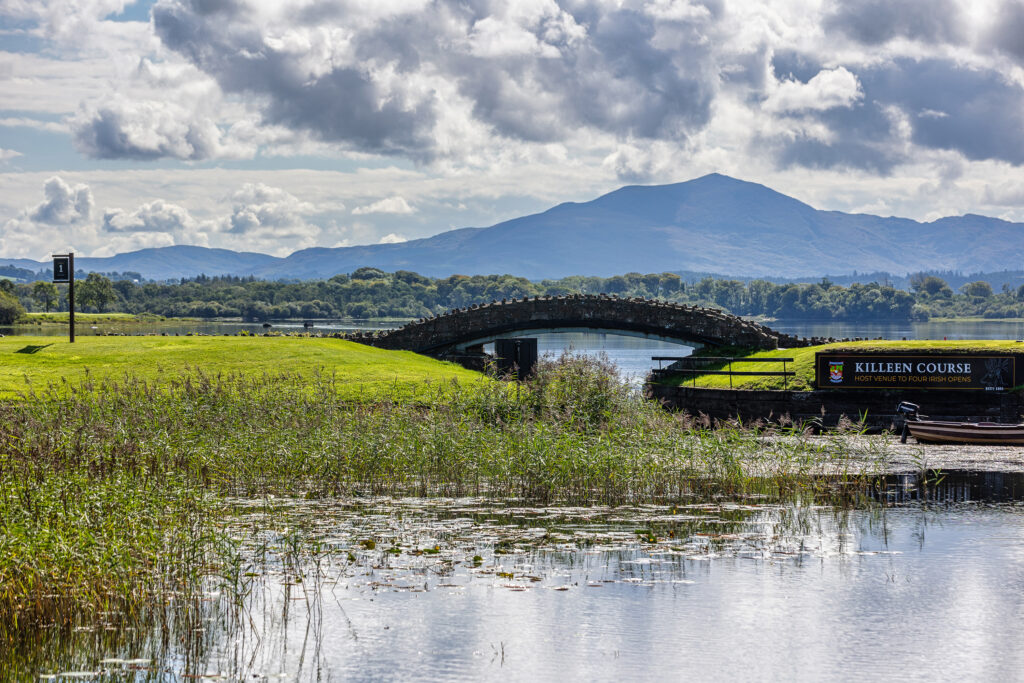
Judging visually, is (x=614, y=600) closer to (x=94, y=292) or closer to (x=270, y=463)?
(x=270, y=463)

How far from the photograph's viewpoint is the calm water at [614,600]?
483 inches

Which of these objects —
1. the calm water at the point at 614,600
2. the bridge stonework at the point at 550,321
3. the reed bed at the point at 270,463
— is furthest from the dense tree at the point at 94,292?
the calm water at the point at 614,600

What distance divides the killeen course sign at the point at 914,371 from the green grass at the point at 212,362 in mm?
14131

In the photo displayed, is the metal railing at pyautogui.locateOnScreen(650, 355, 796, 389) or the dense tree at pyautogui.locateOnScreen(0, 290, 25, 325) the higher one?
the dense tree at pyautogui.locateOnScreen(0, 290, 25, 325)

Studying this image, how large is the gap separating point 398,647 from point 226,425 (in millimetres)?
15017

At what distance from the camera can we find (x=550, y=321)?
193 ft

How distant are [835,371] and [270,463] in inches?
1012

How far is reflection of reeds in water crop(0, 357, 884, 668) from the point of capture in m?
13.8

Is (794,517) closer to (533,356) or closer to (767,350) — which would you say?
(533,356)

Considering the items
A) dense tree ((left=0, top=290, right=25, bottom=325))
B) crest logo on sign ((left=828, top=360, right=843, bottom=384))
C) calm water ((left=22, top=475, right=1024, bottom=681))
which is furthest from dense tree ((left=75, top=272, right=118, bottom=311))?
calm water ((left=22, top=475, right=1024, bottom=681))

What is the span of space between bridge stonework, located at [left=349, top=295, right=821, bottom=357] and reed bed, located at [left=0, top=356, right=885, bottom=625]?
2497cm

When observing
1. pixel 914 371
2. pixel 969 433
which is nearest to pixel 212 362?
pixel 914 371

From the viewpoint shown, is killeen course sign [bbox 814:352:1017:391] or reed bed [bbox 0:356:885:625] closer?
reed bed [bbox 0:356:885:625]

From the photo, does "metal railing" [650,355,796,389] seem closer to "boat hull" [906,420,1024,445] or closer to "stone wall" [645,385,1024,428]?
"stone wall" [645,385,1024,428]
